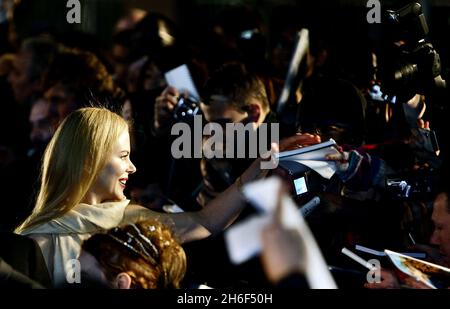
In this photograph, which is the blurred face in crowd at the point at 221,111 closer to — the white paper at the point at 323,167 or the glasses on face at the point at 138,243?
the white paper at the point at 323,167

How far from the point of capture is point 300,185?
4066 mm

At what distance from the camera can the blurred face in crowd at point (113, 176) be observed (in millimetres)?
→ 3918

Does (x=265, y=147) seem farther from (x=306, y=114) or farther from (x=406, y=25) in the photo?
(x=406, y=25)

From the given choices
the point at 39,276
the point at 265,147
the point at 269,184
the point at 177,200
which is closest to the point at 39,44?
the point at 177,200

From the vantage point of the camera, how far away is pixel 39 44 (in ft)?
22.8

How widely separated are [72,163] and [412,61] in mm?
1461

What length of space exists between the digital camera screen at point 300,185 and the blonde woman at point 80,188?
528 mm

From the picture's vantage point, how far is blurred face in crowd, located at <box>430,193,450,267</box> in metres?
3.94

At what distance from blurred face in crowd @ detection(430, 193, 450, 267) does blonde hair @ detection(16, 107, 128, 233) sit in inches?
46.6

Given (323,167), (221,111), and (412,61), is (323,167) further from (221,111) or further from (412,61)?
(221,111)

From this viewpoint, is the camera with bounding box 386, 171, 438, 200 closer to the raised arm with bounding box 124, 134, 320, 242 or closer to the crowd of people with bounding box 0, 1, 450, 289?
the crowd of people with bounding box 0, 1, 450, 289

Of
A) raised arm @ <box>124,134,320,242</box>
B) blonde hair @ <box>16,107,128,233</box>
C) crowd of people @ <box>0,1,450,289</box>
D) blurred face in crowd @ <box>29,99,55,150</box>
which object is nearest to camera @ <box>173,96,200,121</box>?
crowd of people @ <box>0,1,450,289</box>

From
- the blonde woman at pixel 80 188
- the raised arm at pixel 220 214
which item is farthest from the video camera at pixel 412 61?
the blonde woman at pixel 80 188

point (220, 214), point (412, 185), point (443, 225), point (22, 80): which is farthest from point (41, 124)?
point (443, 225)
